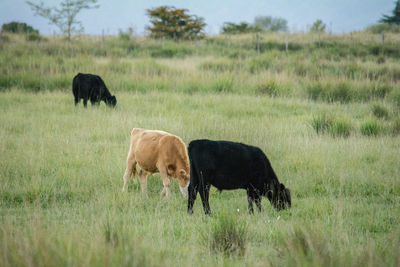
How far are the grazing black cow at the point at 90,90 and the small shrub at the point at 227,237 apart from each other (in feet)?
31.5

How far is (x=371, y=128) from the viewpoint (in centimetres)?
970

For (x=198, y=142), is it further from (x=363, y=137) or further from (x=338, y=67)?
(x=338, y=67)

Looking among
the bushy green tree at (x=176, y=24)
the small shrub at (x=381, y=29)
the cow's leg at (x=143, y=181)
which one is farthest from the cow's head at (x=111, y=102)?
the small shrub at (x=381, y=29)

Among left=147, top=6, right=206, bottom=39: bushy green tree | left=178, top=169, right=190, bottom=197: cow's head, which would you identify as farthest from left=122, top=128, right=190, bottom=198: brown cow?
left=147, top=6, right=206, bottom=39: bushy green tree

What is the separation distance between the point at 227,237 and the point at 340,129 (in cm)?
672

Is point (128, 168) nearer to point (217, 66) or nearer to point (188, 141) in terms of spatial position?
point (188, 141)

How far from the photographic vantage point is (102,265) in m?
2.54

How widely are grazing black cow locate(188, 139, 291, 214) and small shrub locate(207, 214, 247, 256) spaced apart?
1141 millimetres

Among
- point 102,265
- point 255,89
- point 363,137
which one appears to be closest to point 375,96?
point 255,89

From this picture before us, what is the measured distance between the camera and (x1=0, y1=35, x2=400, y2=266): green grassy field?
324cm

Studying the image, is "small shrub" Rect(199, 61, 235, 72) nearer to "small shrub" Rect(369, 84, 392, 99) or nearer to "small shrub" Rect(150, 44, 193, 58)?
"small shrub" Rect(150, 44, 193, 58)

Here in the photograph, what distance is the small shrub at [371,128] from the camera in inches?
380

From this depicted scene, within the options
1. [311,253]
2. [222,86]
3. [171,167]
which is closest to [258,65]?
[222,86]

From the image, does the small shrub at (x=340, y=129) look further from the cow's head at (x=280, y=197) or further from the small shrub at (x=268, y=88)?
the small shrub at (x=268, y=88)
